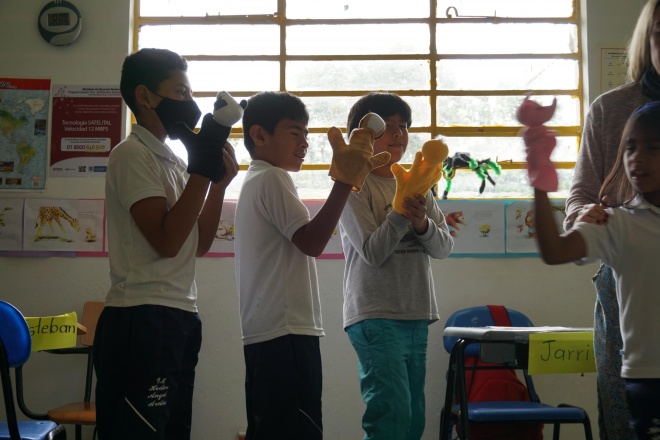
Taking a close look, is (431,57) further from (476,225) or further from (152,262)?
(152,262)

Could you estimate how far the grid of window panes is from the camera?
365cm

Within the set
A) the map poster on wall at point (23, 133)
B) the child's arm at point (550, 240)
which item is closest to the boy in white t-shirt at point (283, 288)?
the child's arm at point (550, 240)

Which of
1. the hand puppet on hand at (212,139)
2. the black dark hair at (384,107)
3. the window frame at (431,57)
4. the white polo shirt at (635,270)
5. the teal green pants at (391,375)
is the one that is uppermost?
the window frame at (431,57)

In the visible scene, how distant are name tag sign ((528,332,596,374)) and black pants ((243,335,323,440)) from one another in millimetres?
695

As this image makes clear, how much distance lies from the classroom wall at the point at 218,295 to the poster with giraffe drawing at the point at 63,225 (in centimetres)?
5

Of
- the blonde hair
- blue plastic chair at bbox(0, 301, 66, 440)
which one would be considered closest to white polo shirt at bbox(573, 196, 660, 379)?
the blonde hair

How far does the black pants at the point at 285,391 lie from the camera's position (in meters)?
1.64

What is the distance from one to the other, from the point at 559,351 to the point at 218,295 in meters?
1.83

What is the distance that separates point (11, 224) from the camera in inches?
135

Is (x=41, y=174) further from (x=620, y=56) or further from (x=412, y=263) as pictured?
(x=620, y=56)

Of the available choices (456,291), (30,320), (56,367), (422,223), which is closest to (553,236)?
(422,223)

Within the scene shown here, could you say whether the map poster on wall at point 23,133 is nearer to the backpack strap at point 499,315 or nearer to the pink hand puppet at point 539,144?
the backpack strap at point 499,315

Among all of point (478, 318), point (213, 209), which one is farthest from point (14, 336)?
point (478, 318)

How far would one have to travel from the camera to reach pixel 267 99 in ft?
6.43
